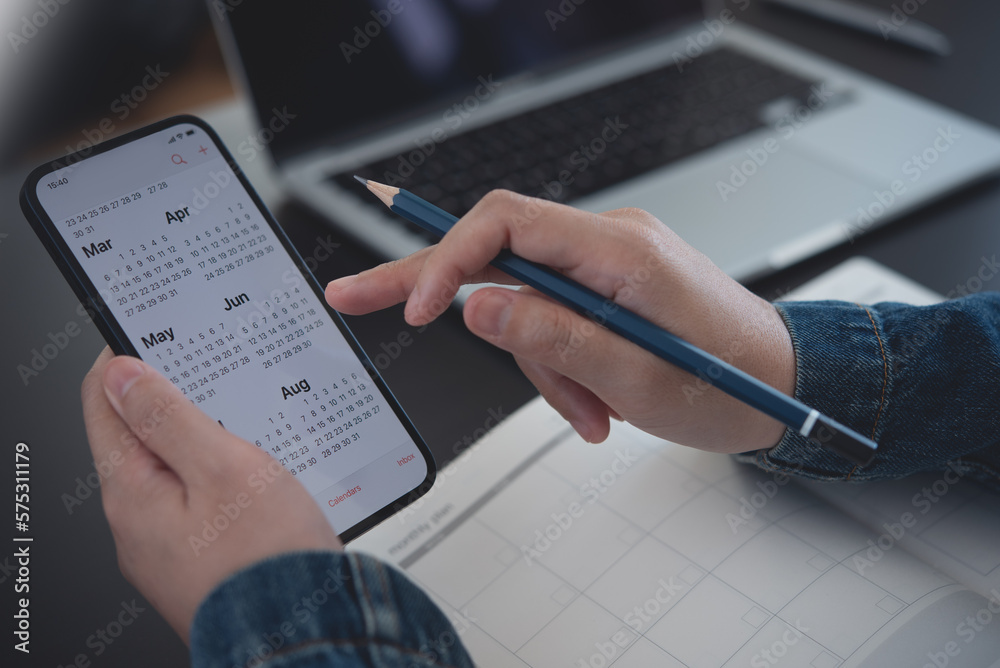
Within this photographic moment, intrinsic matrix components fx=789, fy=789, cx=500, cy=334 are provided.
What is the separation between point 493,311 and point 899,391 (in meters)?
0.26

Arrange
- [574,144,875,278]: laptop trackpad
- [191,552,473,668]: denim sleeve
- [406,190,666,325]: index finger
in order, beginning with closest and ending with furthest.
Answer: [191,552,473,668]: denim sleeve < [406,190,666,325]: index finger < [574,144,875,278]: laptop trackpad

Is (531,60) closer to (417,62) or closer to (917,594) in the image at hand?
(417,62)

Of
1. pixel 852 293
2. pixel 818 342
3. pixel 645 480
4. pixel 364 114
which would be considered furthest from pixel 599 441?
pixel 364 114

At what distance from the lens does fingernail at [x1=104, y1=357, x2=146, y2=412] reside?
372 millimetres

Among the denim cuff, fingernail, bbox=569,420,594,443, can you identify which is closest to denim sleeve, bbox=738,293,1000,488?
the denim cuff

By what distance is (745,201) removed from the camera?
0.72m

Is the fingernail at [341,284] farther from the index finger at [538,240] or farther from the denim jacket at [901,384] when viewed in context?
the denim jacket at [901,384]

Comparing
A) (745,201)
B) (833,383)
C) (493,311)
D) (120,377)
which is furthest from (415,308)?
(745,201)

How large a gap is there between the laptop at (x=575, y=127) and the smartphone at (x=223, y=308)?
192 mm

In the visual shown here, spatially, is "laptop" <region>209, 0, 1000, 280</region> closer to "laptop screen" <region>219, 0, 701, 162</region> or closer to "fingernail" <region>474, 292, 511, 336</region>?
"laptop screen" <region>219, 0, 701, 162</region>

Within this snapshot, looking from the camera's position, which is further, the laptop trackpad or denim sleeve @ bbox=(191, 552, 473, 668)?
the laptop trackpad

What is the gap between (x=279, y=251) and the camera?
495 mm

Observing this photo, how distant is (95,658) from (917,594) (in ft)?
1.56

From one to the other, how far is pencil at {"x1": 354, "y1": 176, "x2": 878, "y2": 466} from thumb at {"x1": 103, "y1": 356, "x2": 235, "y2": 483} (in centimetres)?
15
